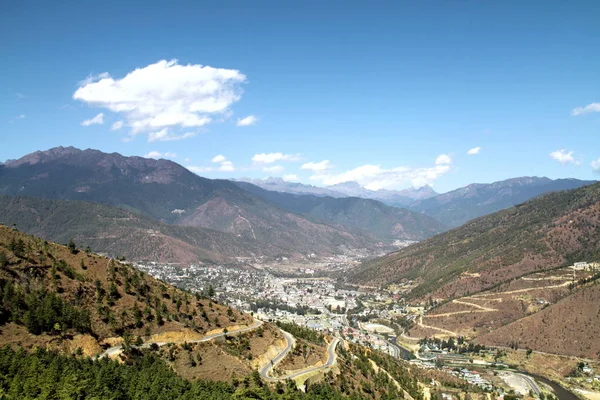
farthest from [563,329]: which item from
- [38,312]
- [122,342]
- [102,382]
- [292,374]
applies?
[38,312]

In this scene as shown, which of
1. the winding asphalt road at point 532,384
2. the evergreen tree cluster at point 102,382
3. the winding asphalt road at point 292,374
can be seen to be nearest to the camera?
the evergreen tree cluster at point 102,382

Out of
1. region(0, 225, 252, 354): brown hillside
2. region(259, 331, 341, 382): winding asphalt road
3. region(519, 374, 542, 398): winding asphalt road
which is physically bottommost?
region(519, 374, 542, 398): winding asphalt road

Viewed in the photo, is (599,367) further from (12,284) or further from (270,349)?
(12,284)

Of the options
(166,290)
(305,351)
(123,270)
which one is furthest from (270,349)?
(123,270)

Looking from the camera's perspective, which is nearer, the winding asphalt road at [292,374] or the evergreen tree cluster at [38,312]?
the evergreen tree cluster at [38,312]

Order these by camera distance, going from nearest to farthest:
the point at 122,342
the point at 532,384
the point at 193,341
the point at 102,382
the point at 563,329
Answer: the point at 102,382, the point at 122,342, the point at 193,341, the point at 532,384, the point at 563,329

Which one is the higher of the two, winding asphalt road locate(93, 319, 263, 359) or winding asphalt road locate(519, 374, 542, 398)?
winding asphalt road locate(93, 319, 263, 359)

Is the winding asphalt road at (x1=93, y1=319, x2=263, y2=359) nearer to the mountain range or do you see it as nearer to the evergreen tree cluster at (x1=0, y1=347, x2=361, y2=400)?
the mountain range

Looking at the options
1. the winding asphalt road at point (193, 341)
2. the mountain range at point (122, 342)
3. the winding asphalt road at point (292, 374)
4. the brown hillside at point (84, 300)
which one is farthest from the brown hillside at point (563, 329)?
the brown hillside at point (84, 300)

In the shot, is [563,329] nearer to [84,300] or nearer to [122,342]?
[122,342]

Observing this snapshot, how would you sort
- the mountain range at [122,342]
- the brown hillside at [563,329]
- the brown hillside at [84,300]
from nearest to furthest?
the mountain range at [122,342], the brown hillside at [84,300], the brown hillside at [563,329]

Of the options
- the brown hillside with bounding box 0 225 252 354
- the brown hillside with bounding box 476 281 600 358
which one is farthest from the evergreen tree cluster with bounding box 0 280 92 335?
the brown hillside with bounding box 476 281 600 358

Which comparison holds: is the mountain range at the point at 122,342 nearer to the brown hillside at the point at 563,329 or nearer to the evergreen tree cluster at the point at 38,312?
the evergreen tree cluster at the point at 38,312
